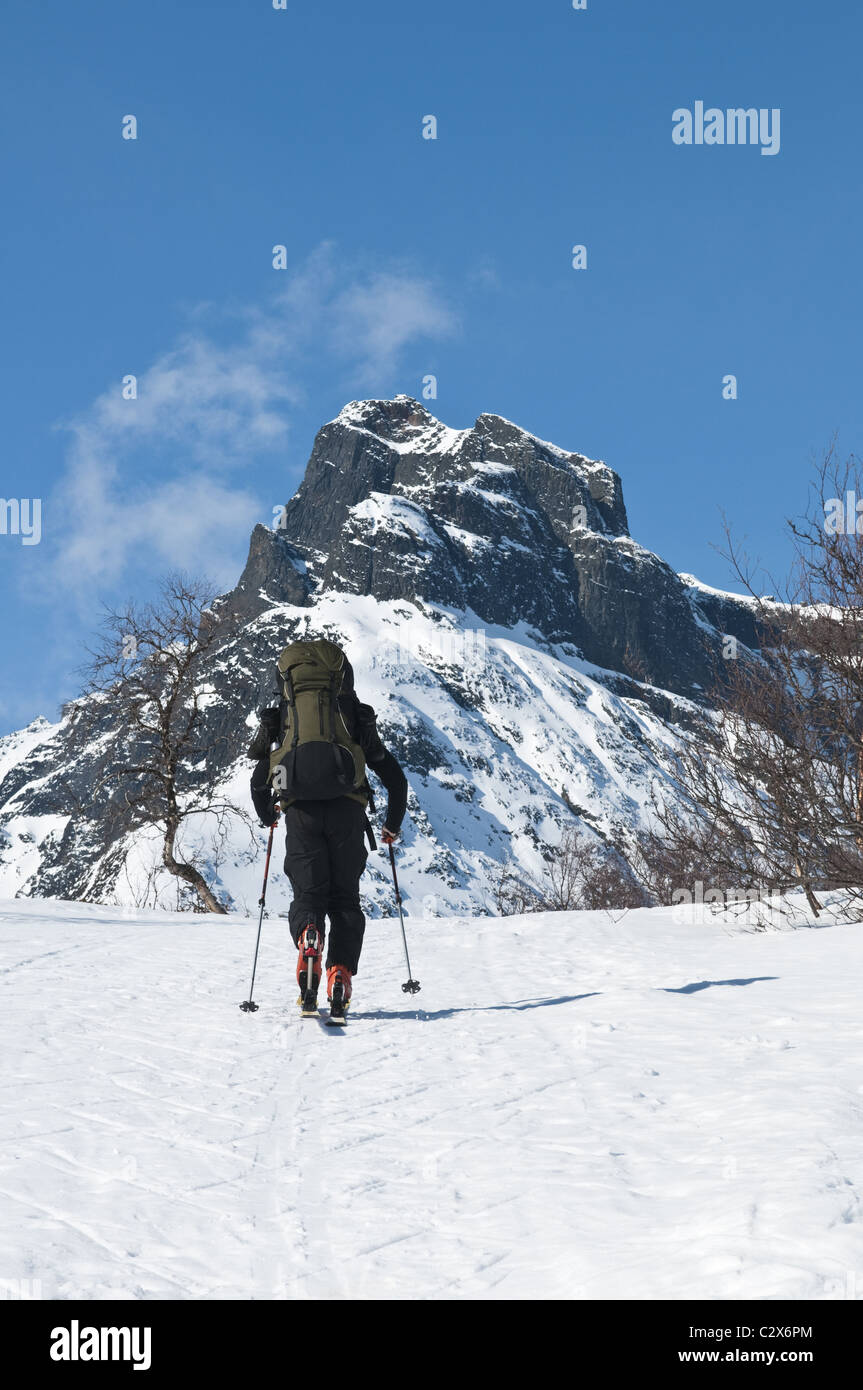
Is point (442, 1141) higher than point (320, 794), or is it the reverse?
point (320, 794)

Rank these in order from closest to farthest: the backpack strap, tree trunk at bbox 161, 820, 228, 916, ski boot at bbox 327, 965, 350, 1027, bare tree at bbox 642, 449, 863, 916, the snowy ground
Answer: the snowy ground, ski boot at bbox 327, 965, 350, 1027, the backpack strap, bare tree at bbox 642, 449, 863, 916, tree trunk at bbox 161, 820, 228, 916

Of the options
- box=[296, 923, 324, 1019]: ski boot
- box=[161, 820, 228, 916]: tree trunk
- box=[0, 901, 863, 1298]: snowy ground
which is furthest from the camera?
box=[161, 820, 228, 916]: tree trunk

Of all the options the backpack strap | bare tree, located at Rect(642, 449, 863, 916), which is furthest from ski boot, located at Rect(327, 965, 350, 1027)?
bare tree, located at Rect(642, 449, 863, 916)

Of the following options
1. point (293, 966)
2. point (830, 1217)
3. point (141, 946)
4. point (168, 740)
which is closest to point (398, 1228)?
point (830, 1217)

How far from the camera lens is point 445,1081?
170 inches

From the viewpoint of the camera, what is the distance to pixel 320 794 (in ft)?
19.9

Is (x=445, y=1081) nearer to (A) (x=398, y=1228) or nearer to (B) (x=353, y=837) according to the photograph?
(A) (x=398, y=1228)

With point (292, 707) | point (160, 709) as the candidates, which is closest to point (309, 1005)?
point (292, 707)

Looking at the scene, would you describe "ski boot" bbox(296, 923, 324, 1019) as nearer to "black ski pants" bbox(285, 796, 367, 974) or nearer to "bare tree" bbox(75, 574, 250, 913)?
"black ski pants" bbox(285, 796, 367, 974)

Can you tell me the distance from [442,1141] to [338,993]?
7.82ft

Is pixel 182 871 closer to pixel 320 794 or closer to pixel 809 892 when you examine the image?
pixel 809 892

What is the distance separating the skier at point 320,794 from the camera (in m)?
6.01

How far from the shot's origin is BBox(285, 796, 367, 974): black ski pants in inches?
238
